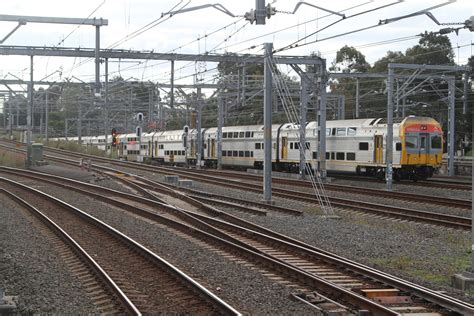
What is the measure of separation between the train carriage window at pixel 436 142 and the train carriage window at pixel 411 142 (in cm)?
120

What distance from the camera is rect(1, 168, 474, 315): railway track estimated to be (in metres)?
8.45

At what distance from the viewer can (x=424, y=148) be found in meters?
32.0

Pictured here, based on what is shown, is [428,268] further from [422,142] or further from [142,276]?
[422,142]

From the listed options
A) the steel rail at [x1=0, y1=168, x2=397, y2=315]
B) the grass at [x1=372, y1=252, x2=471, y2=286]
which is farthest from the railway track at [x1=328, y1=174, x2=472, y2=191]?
the grass at [x1=372, y1=252, x2=471, y2=286]

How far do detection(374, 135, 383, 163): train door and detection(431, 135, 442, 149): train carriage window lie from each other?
9.05ft

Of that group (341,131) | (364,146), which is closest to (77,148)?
(341,131)

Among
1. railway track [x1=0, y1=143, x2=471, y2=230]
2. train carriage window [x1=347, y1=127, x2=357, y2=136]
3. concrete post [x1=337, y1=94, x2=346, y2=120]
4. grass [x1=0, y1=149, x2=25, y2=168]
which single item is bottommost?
railway track [x1=0, y1=143, x2=471, y2=230]

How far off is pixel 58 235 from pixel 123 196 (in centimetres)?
1023

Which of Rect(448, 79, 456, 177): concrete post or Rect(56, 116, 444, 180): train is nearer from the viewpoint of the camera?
Rect(56, 116, 444, 180): train

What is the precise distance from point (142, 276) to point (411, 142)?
77.0 feet

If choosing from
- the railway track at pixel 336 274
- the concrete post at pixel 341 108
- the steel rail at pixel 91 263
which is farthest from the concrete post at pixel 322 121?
the railway track at pixel 336 274

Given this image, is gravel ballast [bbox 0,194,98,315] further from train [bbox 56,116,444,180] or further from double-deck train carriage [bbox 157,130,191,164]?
double-deck train carriage [bbox 157,130,191,164]

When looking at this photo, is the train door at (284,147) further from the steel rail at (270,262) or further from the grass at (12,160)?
the steel rail at (270,262)

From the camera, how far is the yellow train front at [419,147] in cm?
3145
